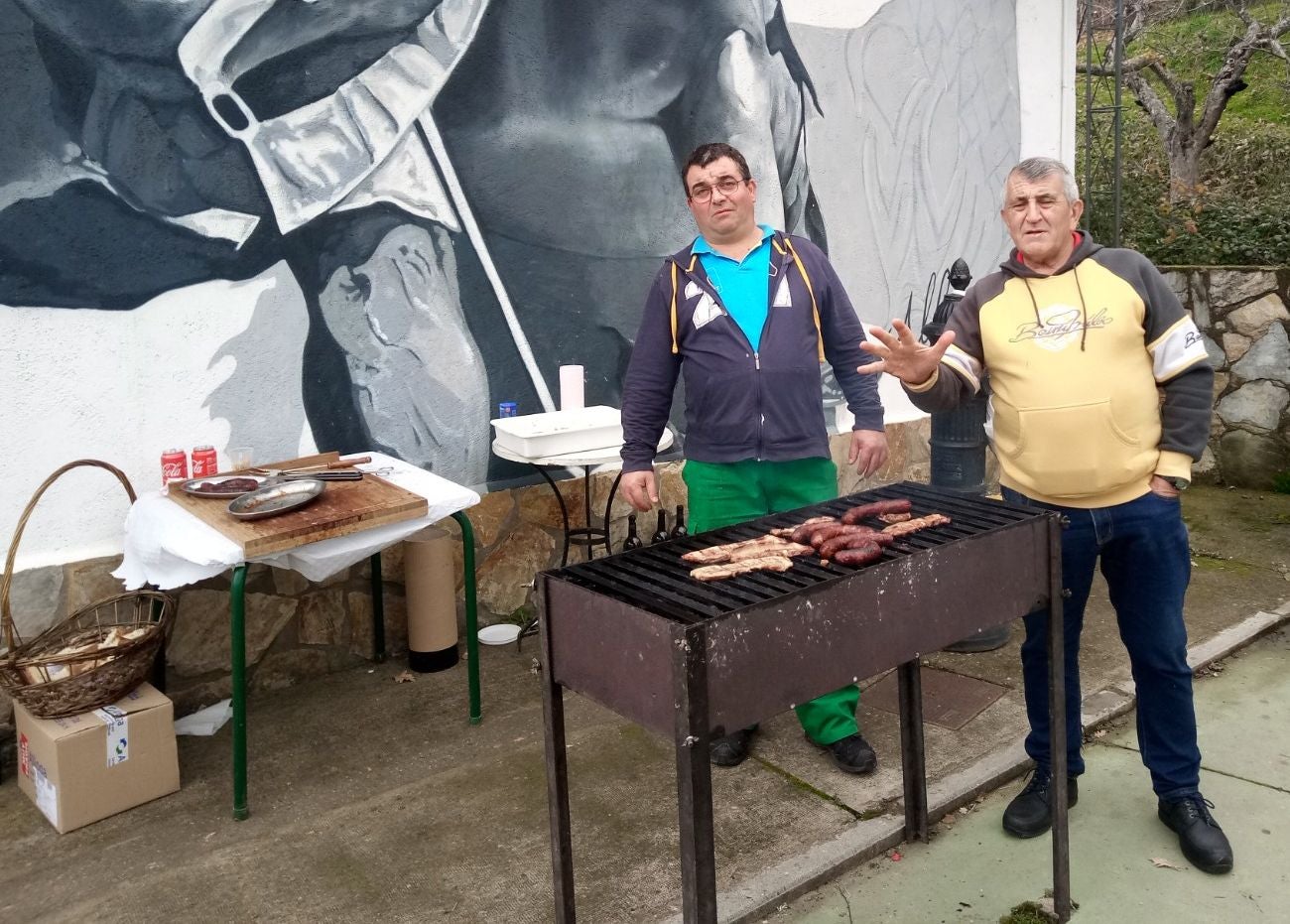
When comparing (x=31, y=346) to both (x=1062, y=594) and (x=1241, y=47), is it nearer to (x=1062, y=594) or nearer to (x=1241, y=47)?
(x=1062, y=594)

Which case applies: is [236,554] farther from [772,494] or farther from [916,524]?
[916,524]

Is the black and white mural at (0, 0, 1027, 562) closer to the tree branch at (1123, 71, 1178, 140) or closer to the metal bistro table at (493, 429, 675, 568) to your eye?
the metal bistro table at (493, 429, 675, 568)

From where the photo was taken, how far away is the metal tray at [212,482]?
4.06m

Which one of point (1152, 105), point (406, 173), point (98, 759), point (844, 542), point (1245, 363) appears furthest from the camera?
point (1152, 105)

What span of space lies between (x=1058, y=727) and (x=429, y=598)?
2888 millimetres

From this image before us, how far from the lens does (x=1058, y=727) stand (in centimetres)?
311

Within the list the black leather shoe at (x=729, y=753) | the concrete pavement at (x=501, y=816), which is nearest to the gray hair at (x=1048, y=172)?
the concrete pavement at (x=501, y=816)

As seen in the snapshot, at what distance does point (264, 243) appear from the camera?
466cm

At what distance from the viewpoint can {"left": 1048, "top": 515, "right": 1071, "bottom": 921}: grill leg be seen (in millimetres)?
3031

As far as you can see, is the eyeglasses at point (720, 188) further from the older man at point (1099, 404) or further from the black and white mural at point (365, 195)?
the black and white mural at point (365, 195)

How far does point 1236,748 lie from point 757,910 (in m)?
2.16

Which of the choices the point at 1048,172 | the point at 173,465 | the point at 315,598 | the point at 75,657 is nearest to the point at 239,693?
the point at 75,657

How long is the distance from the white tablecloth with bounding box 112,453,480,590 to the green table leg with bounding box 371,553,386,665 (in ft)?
3.17

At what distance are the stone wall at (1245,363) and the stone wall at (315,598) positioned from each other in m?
4.78
